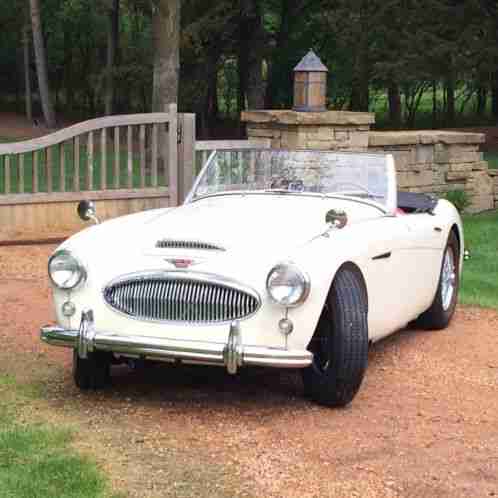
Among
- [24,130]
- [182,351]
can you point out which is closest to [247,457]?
[182,351]

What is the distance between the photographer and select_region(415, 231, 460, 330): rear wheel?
745 cm

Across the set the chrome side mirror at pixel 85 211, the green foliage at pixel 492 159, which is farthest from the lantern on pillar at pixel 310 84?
the green foliage at pixel 492 159

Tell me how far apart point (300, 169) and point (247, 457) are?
2.71 meters

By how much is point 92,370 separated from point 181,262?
0.88 meters

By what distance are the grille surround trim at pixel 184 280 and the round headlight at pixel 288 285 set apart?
86 mm

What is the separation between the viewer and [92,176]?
1115cm

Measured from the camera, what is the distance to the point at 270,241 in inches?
213

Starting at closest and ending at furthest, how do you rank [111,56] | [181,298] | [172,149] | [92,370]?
[181,298] < [92,370] < [172,149] < [111,56]

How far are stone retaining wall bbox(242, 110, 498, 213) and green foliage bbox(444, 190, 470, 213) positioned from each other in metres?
0.09

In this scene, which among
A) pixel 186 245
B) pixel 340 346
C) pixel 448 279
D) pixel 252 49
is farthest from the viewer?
pixel 252 49

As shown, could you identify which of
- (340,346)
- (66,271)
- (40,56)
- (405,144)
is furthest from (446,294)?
(40,56)

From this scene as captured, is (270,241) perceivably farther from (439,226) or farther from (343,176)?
(439,226)

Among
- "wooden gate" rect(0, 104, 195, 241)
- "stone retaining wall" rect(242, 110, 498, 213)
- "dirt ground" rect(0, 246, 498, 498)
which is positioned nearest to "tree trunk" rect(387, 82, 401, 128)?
"stone retaining wall" rect(242, 110, 498, 213)

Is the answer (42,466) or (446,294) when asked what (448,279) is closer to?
(446,294)
